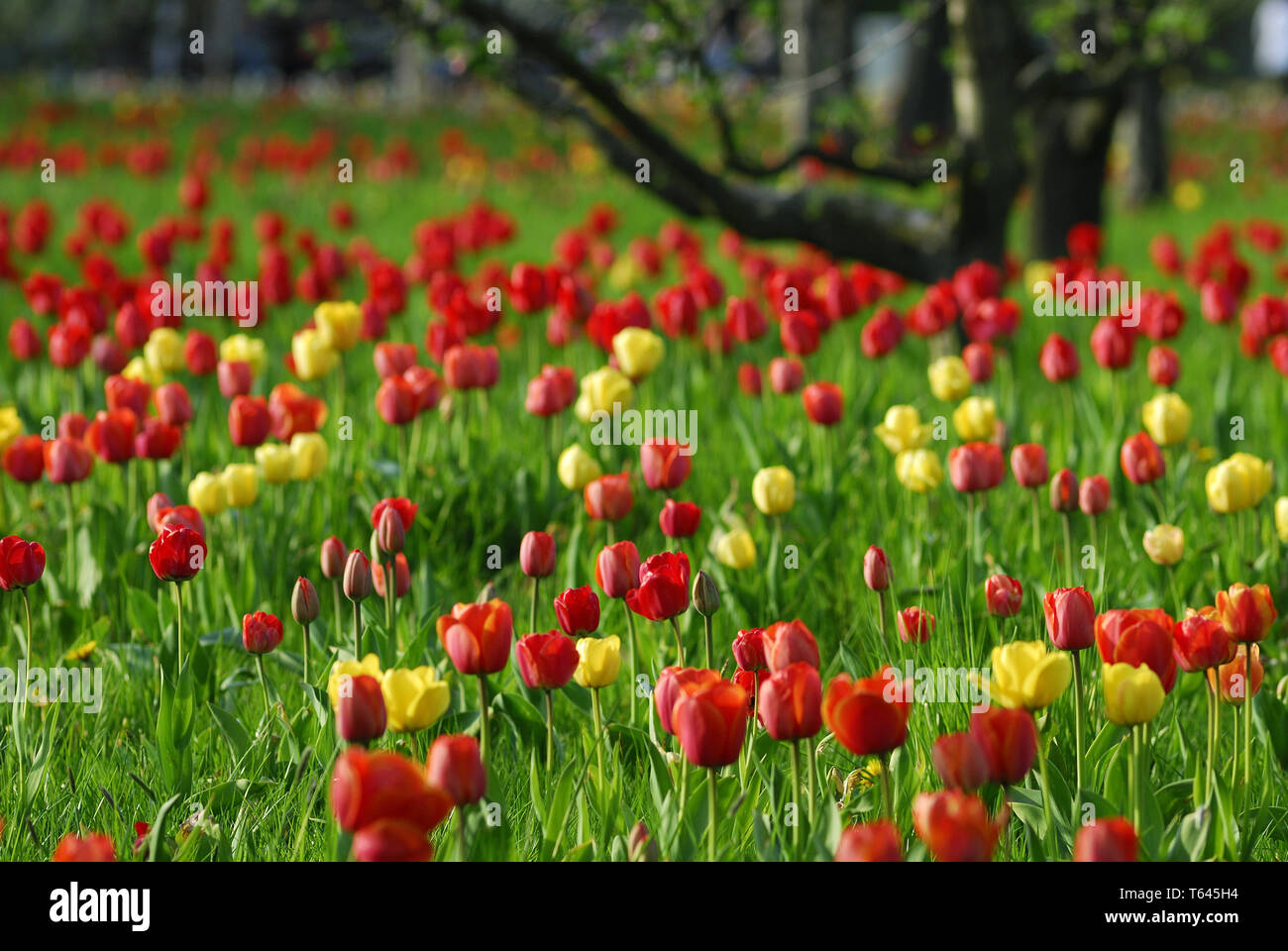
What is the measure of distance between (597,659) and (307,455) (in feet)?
4.69

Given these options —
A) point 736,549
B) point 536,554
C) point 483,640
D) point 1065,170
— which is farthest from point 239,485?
point 1065,170

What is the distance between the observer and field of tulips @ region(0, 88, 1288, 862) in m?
1.96

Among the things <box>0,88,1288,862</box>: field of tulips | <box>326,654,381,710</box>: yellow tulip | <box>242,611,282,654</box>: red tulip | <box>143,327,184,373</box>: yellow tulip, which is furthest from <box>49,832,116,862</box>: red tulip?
<box>143,327,184,373</box>: yellow tulip

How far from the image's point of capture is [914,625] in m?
2.48

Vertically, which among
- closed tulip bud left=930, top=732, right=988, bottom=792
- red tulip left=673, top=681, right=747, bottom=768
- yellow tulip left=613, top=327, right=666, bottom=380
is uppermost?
yellow tulip left=613, top=327, right=666, bottom=380

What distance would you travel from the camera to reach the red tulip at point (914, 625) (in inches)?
97.3

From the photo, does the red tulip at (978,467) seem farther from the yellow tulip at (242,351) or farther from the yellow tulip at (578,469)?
the yellow tulip at (242,351)

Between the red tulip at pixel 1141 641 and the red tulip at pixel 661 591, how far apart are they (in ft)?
2.13

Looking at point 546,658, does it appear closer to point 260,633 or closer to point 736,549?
point 260,633

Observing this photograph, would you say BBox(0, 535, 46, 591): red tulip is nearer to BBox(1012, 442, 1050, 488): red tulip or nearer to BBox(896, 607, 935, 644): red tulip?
BBox(896, 607, 935, 644): red tulip

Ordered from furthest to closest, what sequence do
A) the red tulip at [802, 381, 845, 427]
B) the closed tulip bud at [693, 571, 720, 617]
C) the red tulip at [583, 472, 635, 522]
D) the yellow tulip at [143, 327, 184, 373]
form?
the yellow tulip at [143, 327, 184, 373]
the red tulip at [802, 381, 845, 427]
the red tulip at [583, 472, 635, 522]
the closed tulip bud at [693, 571, 720, 617]

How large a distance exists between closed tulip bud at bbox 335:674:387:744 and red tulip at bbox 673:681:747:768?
15.1 inches

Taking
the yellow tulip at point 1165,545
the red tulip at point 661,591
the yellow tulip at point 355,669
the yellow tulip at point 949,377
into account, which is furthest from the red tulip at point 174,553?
the yellow tulip at point 949,377
